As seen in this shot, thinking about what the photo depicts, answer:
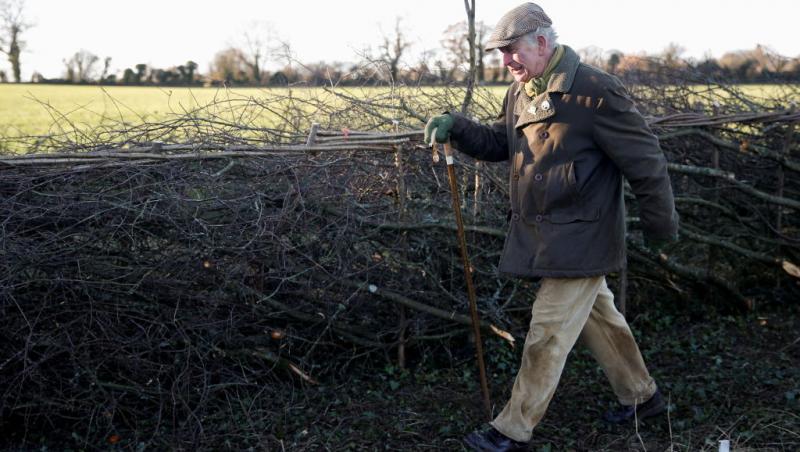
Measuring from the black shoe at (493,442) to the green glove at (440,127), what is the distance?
139 centimetres

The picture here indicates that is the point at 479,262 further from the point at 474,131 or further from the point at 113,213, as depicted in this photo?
the point at 113,213

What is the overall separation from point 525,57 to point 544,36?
0.12 metres

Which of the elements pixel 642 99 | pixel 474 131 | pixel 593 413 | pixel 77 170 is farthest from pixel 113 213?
pixel 642 99

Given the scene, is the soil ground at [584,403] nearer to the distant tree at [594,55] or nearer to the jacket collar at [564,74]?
the jacket collar at [564,74]

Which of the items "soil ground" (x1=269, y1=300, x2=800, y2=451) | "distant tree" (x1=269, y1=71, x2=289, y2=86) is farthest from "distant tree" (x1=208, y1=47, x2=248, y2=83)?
"soil ground" (x1=269, y1=300, x2=800, y2=451)

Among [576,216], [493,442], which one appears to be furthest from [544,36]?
[493,442]

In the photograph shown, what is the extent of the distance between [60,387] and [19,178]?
1074mm

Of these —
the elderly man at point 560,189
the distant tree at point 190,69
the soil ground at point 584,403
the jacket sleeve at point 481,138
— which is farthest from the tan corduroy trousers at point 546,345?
the distant tree at point 190,69

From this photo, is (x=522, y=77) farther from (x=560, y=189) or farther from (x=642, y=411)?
(x=642, y=411)

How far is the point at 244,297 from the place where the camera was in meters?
4.09

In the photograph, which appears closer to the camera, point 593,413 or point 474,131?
point 474,131

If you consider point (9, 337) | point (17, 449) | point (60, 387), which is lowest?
point (17, 449)

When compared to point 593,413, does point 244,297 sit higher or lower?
higher

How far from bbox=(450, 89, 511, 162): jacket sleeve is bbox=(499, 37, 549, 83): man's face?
311 mm
